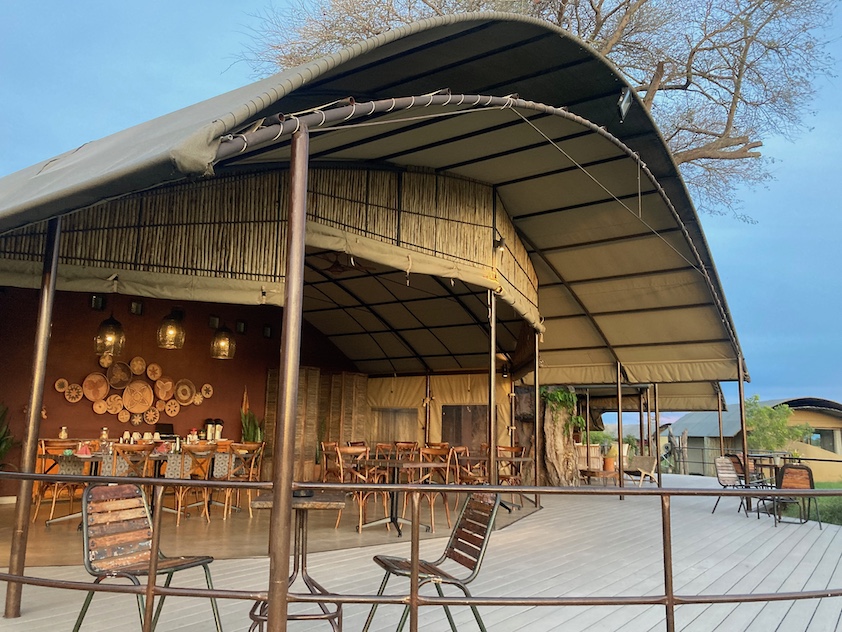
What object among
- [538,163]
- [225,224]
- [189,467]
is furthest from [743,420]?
[225,224]

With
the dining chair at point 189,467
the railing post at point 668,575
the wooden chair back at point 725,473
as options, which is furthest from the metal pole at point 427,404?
the railing post at point 668,575

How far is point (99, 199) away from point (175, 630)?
249cm

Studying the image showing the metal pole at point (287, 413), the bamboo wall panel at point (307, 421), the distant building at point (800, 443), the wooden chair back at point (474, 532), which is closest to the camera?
the metal pole at point (287, 413)

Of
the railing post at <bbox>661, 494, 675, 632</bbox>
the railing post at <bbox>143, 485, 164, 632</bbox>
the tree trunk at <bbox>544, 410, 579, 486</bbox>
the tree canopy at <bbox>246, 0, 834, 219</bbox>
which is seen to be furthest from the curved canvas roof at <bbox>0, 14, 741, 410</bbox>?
the tree canopy at <bbox>246, 0, 834, 219</bbox>

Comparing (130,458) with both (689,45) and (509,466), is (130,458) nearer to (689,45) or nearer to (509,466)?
(509,466)

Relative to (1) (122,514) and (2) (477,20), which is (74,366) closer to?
(1) (122,514)

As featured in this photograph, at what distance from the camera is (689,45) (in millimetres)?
14758

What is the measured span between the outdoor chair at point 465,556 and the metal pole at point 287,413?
1.91ft

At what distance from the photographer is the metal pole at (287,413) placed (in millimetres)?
2945

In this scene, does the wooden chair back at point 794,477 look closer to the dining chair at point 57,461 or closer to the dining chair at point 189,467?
the dining chair at point 189,467

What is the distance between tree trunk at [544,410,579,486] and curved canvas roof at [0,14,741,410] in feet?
3.07

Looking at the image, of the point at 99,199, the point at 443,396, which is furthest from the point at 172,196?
the point at 443,396

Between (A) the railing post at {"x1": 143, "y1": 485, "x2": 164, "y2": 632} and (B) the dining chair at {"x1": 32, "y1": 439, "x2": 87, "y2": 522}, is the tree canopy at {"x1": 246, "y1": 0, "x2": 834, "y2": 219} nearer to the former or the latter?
(B) the dining chair at {"x1": 32, "y1": 439, "x2": 87, "y2": 522}

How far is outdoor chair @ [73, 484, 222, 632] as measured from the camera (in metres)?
3.26
